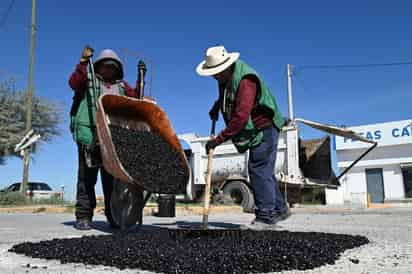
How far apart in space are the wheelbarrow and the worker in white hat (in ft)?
2.30

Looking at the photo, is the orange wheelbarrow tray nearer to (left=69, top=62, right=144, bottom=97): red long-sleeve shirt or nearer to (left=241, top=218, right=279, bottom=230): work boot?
(left=69, top=62, right=144, bottom=97): red long-sleeve shirt

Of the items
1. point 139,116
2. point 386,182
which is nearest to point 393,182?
point 386,182

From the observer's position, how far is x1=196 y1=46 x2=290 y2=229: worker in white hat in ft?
11.9

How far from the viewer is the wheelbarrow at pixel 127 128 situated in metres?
3.46

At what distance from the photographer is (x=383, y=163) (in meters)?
24.9

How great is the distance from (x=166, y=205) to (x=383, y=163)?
2148 cm

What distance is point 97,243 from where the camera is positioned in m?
2.56

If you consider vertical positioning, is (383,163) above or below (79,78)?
above

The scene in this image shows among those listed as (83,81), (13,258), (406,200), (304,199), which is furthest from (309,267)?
(406,200)

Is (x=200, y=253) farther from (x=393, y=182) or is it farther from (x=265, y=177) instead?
(x=393, y=182)

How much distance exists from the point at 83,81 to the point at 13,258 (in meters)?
2.09

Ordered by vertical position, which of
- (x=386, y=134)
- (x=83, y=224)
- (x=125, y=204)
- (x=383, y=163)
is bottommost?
(x=83, y=224)

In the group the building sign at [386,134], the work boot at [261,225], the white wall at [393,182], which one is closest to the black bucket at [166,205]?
the work boot at [261,225]

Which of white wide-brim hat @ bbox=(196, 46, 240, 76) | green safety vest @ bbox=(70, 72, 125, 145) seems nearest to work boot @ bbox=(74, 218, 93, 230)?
green safety vest @ bbox=(70, 72, 125, 145)
